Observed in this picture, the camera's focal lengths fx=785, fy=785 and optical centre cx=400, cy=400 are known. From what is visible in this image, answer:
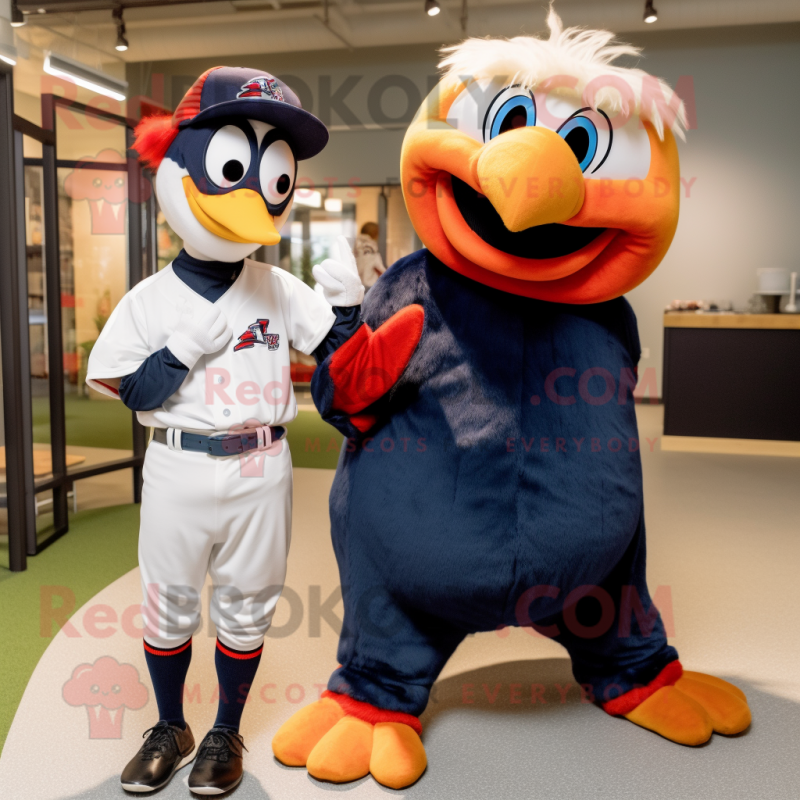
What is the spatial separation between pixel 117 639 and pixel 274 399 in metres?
1.23

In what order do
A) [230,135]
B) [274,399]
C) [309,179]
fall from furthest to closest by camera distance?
1. [309,179]
2. [274,399]
3. [230,135]

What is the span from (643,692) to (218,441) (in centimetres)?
118

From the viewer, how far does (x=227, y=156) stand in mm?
A: 1407

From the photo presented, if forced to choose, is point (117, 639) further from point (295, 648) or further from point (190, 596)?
point (190, 596)

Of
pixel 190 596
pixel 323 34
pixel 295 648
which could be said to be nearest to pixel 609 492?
pixel 190 596

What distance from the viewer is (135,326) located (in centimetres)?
147

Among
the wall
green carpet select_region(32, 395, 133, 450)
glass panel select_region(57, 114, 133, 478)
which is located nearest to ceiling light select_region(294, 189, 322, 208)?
the wall

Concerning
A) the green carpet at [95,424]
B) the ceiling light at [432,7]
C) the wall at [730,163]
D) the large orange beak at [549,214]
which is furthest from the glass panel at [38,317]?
the wall at [730,163]

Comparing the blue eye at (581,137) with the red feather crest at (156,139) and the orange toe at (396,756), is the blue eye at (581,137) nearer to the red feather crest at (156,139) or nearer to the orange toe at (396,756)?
the red feather crest at (156,139)

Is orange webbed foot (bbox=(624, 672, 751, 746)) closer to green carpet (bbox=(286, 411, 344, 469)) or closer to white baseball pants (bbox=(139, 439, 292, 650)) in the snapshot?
white baseball pants (bbox=(139, 439, 292, 650))

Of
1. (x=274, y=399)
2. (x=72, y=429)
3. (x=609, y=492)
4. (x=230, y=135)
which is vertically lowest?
(x=72, y=429)

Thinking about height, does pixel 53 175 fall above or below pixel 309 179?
below

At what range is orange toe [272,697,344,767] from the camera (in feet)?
5.58

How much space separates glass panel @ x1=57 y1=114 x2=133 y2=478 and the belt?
337cm
